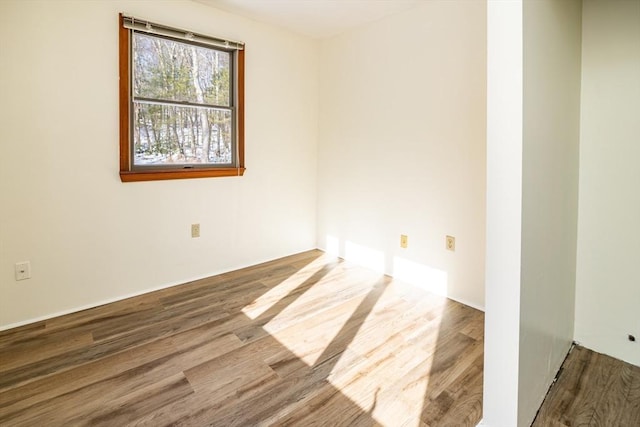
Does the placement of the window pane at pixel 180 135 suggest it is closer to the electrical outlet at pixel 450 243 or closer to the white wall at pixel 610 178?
the electrical outlet at pixel 450 243

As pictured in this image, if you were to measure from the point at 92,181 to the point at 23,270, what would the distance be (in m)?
0.70

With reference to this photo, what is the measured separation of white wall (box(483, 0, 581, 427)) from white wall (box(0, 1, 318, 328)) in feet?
7.83

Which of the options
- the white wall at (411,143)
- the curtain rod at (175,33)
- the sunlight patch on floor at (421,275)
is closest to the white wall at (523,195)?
the white wall at (411,143)

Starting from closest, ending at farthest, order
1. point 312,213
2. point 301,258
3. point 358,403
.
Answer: point 358,403 < point 301,258 < point 312,213

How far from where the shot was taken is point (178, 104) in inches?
112

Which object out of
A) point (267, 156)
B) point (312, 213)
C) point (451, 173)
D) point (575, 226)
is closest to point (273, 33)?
point (267, 156)

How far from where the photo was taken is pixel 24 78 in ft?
7.16

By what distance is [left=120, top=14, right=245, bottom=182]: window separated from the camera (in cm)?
260

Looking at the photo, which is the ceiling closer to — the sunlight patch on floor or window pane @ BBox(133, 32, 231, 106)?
window pane @ BBox(133, 32, 231, 106)

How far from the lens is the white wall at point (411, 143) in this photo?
8.30 feet

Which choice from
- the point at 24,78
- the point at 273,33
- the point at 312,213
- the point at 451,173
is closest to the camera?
the point at 24,78

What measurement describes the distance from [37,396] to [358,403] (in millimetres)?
1489

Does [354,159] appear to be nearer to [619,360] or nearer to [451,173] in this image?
[451,173]

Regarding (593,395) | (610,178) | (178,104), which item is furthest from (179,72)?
(593,395)
